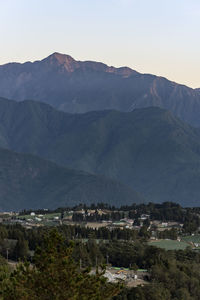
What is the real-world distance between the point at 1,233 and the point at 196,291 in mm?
54695

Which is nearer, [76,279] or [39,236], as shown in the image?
[76,279]

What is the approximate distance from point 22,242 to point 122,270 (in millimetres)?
20369

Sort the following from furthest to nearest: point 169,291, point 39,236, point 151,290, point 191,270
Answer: point 39,236 < point 191,270 < point 169,291 < point 151,290

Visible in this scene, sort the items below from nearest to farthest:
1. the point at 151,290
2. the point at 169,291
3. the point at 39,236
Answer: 1. the point at 151,290
2. the point at 169,291
3. the point at 39,236

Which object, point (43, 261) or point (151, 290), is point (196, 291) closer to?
point (151, 290)

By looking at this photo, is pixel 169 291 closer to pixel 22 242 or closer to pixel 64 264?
pixel 22 242

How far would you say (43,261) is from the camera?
64000 millimetres

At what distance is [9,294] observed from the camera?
6369cm

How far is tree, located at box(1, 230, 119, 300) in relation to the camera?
6294 cm

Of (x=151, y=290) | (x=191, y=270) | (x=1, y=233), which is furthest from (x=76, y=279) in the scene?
(x=1, y=233)

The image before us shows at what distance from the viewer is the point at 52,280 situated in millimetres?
62812

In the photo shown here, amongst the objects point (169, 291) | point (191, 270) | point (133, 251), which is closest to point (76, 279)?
point (169, 291)

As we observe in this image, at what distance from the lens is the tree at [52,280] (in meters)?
62.9

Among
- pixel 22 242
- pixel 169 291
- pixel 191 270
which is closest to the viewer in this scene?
pixel 169 291
